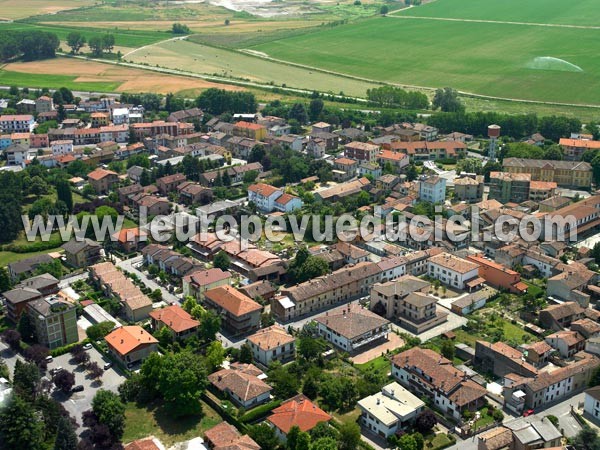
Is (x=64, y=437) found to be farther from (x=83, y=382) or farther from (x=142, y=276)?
(x=142, y=276)

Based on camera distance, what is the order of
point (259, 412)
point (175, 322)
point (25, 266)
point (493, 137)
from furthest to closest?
point (493, 137)
point (25, 266)
point (175, 322)
point (259, 412)

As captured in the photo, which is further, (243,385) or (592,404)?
(243,385)

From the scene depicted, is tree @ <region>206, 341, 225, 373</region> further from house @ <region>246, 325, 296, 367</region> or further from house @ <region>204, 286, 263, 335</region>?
house @ <region>204, 286, 263, 335</region>

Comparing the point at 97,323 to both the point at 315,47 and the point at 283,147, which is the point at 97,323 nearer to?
the point at 283,147

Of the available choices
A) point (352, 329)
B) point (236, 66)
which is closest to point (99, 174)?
point (352, 329)

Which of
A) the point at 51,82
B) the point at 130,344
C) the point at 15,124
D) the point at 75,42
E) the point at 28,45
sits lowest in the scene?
the point at 130,344

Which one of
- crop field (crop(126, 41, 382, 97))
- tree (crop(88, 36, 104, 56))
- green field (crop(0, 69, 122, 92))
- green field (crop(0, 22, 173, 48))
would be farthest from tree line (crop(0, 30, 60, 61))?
green field (crop(0, 22, 173, 48))

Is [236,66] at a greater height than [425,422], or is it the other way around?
[236,66]

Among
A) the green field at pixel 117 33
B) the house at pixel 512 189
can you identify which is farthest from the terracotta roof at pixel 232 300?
the green field at pixel 117 33
